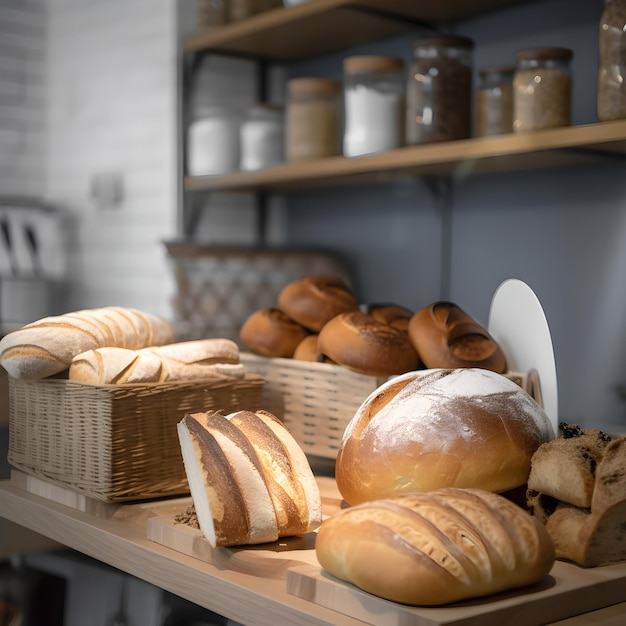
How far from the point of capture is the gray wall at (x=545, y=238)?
5.41 ft

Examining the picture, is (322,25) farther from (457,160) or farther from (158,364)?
(158,364)

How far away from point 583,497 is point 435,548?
203 mm

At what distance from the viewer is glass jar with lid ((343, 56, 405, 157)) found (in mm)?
1750

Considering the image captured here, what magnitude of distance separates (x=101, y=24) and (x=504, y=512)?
1.48 meters

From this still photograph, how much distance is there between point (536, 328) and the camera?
47.9 inches

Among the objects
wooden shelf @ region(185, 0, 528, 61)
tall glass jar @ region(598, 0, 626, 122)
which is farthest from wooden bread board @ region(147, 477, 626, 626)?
wooden shelf @ region(185, 0, 528, 61)

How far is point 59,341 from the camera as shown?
1122mm

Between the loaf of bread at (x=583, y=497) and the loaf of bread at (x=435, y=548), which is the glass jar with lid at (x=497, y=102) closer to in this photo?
the loaf of bread at (x=583, y=497)

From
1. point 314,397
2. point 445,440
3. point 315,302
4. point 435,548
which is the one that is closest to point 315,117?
point 315,302

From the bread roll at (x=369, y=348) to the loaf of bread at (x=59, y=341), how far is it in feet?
0.90

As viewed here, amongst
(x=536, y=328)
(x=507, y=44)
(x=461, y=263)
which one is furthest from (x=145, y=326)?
(x=507, y=44)

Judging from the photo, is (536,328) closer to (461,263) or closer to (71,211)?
(461,263)

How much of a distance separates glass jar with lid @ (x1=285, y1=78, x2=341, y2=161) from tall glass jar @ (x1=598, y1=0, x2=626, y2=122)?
2.18 feet

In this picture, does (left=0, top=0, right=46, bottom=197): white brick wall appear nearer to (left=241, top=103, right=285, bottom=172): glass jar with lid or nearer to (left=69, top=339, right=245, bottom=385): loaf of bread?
(left=241, top=103, right=285, bottom=172): glass jar with lid
